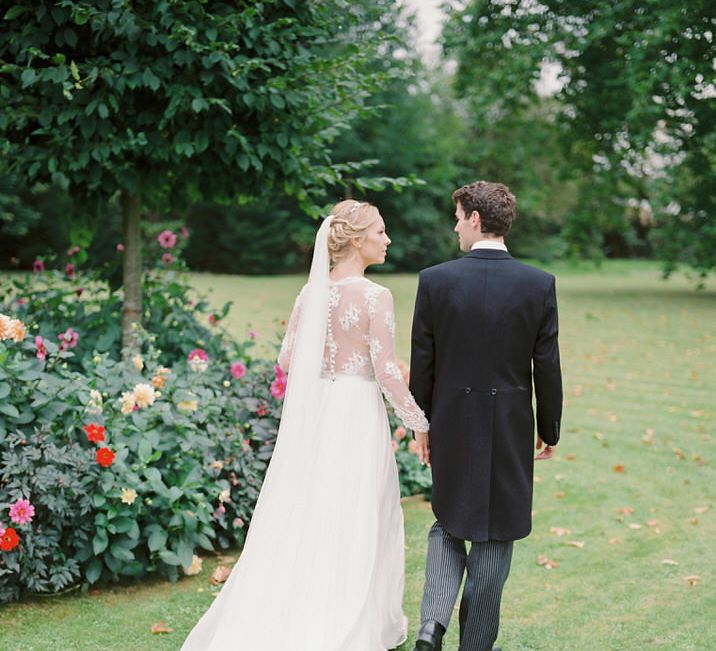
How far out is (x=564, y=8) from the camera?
809 inches

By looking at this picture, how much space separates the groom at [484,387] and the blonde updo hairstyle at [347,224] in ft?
1.30

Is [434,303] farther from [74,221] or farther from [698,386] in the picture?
[698,386]

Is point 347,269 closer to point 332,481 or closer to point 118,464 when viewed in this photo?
point 332,481

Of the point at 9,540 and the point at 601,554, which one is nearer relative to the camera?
the point at 9,540

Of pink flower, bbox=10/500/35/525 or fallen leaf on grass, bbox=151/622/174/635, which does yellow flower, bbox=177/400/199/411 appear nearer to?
pink flower, bbox=10/500/35/525

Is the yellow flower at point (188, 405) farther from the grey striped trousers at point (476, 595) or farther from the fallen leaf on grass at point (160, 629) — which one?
the grey striped trousers at point (476, 595)

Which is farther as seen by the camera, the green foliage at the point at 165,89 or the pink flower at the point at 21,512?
the green foliage at the point at 165,89

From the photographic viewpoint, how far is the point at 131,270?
20.5 ft

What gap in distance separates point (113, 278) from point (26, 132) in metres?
1.39

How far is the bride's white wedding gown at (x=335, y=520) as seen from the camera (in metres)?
3.61

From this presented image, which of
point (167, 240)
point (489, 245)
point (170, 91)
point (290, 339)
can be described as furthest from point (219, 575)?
point (167, 240)

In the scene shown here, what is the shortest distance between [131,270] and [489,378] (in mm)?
3602

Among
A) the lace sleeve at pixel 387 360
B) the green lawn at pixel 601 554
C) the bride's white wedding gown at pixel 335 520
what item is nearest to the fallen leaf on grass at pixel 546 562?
A: the green lawn at pixel 601 554

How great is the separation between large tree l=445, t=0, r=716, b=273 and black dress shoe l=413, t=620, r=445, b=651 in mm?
15048
